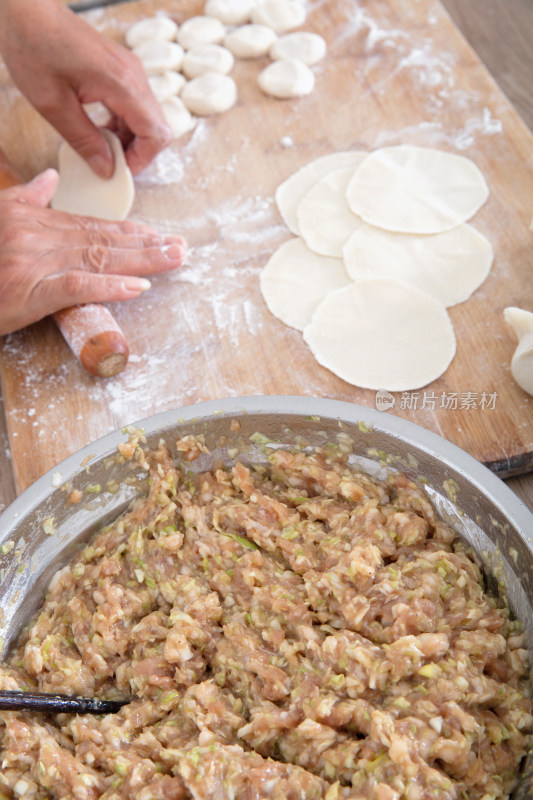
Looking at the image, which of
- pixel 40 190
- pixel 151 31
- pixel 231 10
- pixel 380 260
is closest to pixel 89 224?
pixel 40 190

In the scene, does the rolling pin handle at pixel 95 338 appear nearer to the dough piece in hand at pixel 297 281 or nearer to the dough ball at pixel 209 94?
the dough piece in hand at pixel 297 281

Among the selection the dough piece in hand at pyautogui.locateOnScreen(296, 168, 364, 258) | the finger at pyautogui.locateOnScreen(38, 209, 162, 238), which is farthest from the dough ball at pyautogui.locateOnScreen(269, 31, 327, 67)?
the finger at pyautogui.locateOnScreen(38, 209, 162, 238)

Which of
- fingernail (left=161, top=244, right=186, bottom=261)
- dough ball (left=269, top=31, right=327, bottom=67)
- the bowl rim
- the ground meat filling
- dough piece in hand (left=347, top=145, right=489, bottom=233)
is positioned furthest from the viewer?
dough ball (left=269, top=31, right=327, bottom=67)

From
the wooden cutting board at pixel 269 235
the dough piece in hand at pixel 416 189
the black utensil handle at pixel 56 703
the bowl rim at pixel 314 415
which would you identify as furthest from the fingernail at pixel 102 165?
the black utensil handle at pixel 56 703

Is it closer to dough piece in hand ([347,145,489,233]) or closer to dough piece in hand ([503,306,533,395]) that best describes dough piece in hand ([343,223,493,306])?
dough piece in hand ([347,145,489,233])

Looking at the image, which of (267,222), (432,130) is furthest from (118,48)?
(432,130)

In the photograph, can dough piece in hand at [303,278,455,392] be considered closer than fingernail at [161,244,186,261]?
Yes

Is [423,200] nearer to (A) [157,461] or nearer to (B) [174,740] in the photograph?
(A) [157,461]
